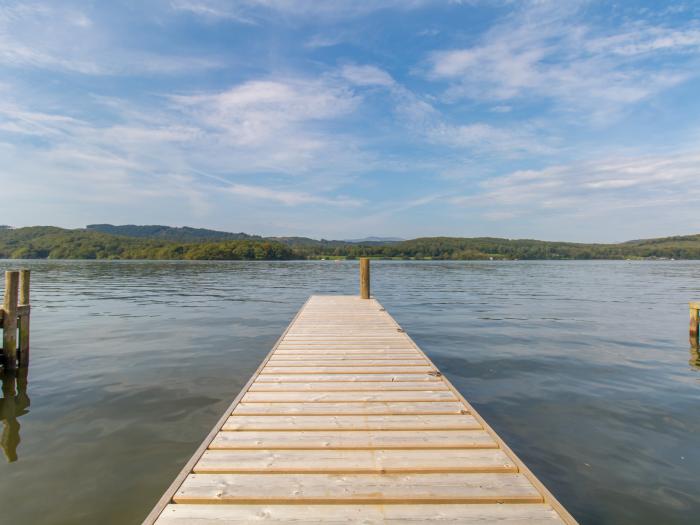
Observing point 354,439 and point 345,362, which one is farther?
point 345,362

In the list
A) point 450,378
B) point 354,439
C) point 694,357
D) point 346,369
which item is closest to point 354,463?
point 354,439

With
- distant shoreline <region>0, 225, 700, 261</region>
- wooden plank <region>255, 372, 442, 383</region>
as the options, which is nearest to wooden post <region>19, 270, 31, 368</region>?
wooden plank <region>255, 372, 442, 383</region>

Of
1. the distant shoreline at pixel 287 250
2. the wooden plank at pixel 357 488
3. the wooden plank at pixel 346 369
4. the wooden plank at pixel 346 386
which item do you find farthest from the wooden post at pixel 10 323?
the distant shoreline at pixel 287 250

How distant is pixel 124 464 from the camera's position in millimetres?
4871

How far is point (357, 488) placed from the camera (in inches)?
126

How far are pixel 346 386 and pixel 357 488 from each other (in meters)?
2.62

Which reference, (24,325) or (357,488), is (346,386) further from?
(24,325)

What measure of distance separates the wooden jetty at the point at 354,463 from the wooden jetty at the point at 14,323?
19.7 feet

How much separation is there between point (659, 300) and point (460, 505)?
25.5m

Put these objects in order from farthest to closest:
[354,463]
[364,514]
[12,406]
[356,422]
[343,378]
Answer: [12,406] < [343,378] < [356,422] < [354,463] < [364,514]

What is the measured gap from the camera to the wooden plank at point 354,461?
11.4ft

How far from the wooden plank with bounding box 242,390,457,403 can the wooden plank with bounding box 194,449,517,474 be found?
1.41 meters

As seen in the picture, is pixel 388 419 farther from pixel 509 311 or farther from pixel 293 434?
pixel 509 311

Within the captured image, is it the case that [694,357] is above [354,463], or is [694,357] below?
below
